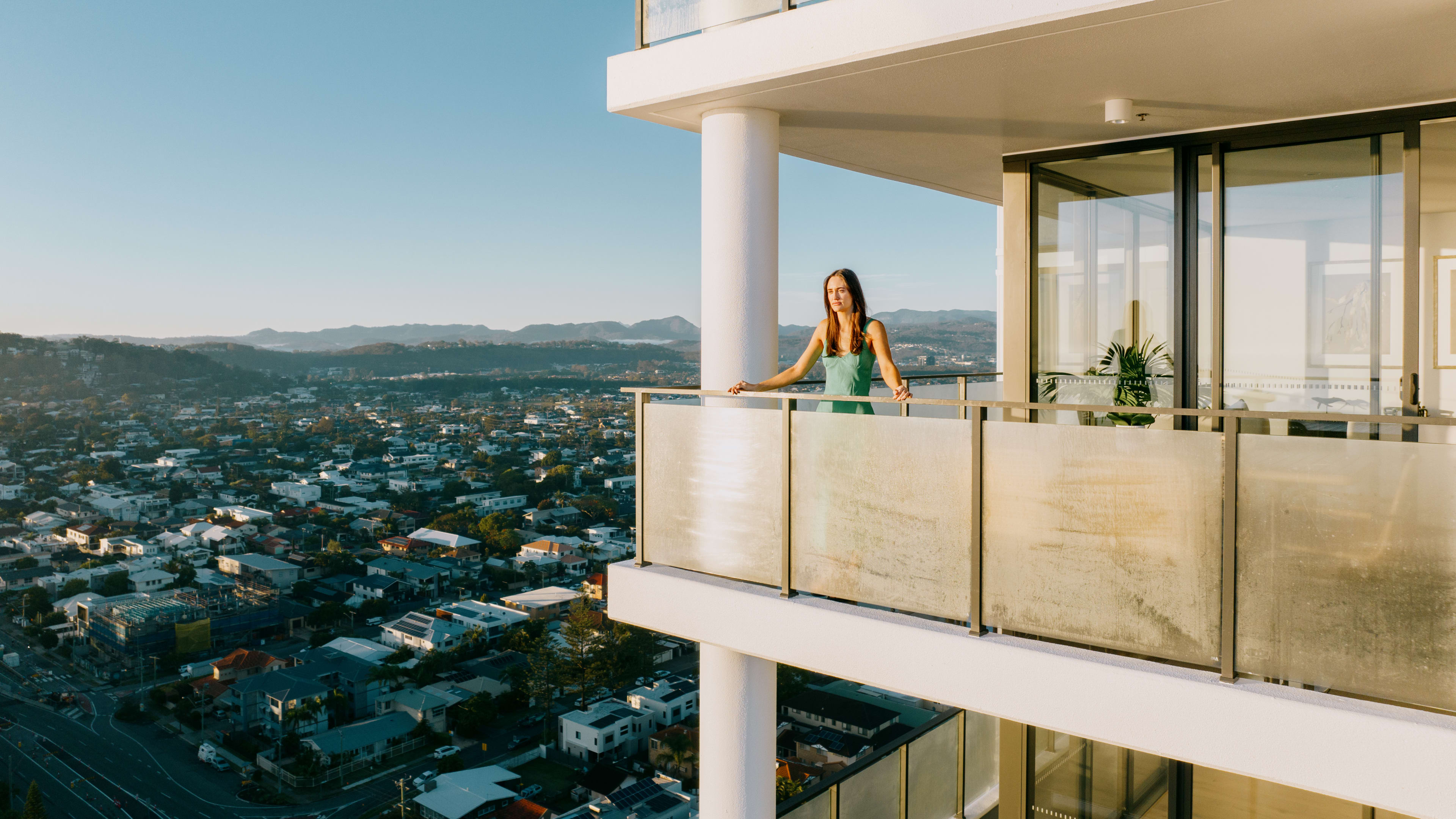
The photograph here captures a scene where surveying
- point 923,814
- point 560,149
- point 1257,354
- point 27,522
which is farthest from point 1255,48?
Result: point 560,149

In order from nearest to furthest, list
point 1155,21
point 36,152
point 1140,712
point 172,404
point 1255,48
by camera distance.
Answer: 1. point 1140,712
2. point 1155,21
3. point 1255,48
4. point 172,404
5. point 36,152

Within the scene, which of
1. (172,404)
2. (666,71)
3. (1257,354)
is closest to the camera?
(666,71)

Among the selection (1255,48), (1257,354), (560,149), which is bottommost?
(1257,354)

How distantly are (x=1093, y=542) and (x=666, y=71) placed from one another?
345 cm

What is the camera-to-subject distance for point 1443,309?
5.79 metres

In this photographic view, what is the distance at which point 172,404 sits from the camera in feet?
140

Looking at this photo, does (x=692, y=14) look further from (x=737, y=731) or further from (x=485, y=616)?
(x=485, y=616)

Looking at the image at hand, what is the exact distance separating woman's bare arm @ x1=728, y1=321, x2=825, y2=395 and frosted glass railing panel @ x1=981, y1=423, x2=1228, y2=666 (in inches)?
51.1

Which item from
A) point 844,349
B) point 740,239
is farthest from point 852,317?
point 740,239

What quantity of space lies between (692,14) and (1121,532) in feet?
11.8

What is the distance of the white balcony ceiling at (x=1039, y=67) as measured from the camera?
3.82 m

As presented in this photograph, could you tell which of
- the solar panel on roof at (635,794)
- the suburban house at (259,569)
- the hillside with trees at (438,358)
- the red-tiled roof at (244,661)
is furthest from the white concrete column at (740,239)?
the hillside with trees at (438,358)

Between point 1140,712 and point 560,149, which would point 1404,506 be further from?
point 560,149

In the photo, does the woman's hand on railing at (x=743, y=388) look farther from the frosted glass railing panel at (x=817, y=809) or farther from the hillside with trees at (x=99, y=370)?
the hillside with trees at (x=99, y=370)
